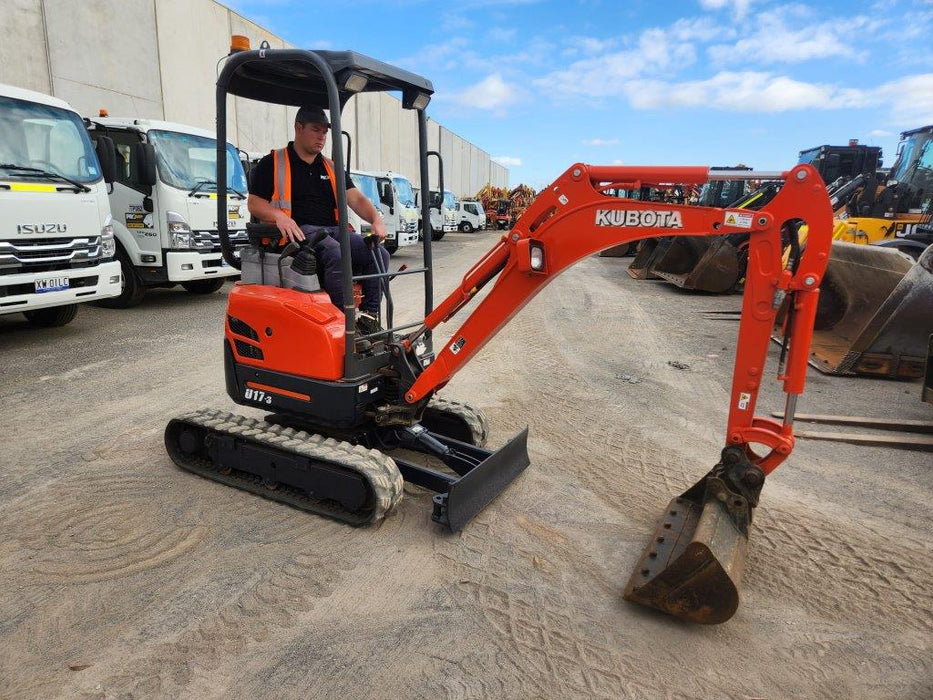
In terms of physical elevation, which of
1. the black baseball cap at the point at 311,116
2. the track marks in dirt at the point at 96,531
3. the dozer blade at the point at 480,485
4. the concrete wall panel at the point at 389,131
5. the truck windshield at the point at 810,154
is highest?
the concrete wall panel at the point at 389,131

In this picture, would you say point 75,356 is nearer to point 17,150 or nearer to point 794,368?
point 17,150

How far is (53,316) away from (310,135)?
18.5 ft

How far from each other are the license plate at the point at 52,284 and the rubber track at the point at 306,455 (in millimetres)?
3826

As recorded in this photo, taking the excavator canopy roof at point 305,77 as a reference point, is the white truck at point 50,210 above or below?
below

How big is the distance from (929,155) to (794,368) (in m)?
10.5

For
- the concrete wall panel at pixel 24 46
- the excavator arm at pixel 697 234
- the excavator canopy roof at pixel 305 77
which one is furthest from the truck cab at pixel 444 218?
the excavator arm at pixel 697 234

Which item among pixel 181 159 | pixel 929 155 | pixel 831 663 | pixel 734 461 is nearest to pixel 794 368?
pixel 734 461

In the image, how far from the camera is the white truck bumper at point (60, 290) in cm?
618

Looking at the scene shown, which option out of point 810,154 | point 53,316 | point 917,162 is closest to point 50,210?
point 53,316

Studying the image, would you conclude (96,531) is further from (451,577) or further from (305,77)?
(305,77)

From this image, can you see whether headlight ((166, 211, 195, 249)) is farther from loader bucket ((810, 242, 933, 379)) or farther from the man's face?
loader bucket ((810, 242, 933, 379))

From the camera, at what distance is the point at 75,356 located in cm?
637

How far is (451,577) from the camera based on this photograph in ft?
9.51

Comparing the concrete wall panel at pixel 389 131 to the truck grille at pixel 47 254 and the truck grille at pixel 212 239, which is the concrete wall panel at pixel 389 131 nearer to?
the truck grille at pixel 212 239
